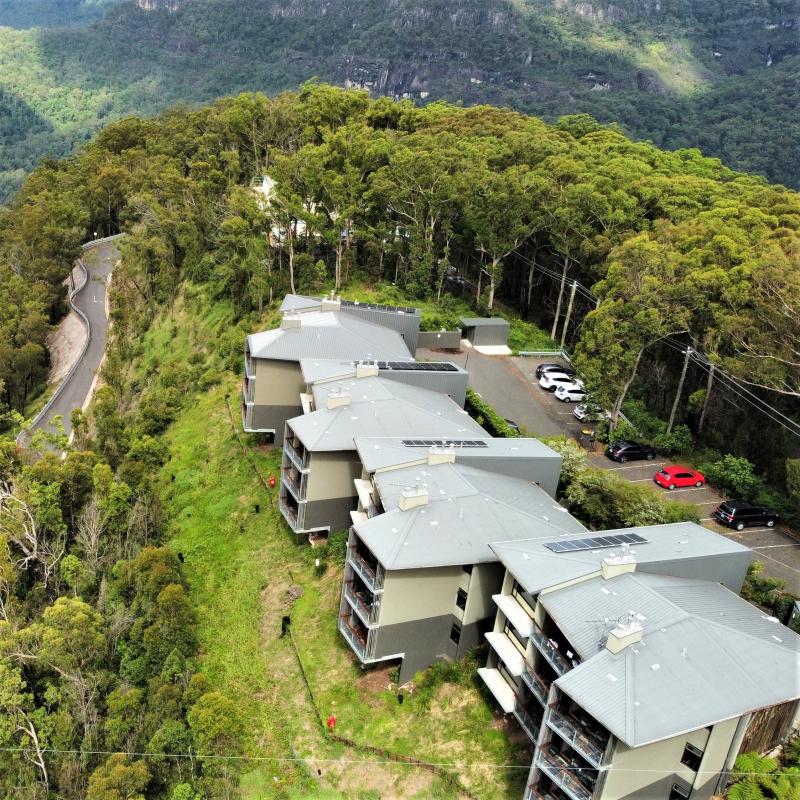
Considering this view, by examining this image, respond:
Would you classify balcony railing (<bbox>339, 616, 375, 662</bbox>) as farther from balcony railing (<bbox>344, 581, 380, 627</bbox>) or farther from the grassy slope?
the grassy slope

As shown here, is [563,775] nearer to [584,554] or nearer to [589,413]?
[584,554]

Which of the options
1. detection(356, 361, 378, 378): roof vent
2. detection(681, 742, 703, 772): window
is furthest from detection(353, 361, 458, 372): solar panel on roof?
detection(681, 742, 703, 772): window

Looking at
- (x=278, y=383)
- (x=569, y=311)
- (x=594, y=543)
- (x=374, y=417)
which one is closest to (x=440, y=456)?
(x=374, y=417)

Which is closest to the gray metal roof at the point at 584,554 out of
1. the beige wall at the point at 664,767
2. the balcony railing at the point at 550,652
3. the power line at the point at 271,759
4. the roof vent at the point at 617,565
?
the roof vent at the point at 617,565

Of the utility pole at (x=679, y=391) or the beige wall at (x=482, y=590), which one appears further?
the utility pole at (x=679, y=391)

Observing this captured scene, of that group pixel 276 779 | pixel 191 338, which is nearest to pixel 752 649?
pixel 276 779

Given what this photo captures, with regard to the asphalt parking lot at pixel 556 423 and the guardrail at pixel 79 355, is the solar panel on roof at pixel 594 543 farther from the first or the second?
the guardrail at pixel 79 355
